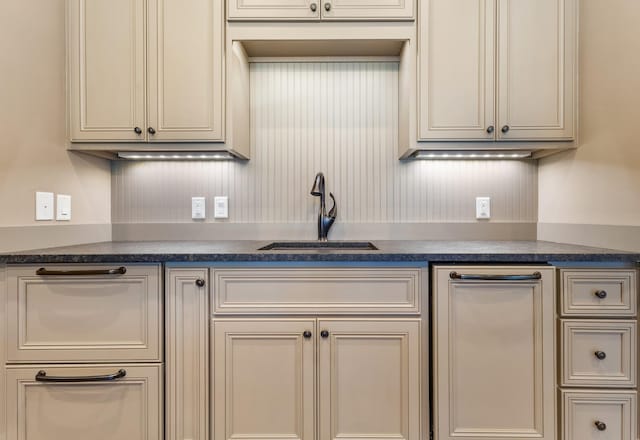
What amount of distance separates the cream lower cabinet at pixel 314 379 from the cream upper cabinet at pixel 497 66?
0.92 metres

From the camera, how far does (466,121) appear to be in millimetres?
1535

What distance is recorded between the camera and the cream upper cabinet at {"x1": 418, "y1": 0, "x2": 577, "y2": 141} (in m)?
1.52

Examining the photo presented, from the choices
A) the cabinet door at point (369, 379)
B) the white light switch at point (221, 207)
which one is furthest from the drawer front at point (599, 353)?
the white light switch at point (221, 207)

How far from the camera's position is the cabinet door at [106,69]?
1.53m

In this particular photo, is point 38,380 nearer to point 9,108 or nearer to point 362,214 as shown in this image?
point 9,108

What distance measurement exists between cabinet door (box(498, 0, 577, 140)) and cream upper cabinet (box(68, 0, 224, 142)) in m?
1.22

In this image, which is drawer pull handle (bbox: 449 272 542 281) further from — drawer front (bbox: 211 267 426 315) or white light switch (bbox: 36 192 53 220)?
white light switch (bbox: 36 192 53 220)

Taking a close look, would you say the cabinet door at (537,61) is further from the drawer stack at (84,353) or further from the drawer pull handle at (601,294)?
the drawer stack at (84,353)

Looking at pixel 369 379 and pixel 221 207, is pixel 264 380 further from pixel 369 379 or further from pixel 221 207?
pixel 221 207

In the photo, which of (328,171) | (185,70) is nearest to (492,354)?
(328,171)

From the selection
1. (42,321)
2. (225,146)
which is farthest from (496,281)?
(42,321)

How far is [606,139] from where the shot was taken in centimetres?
143

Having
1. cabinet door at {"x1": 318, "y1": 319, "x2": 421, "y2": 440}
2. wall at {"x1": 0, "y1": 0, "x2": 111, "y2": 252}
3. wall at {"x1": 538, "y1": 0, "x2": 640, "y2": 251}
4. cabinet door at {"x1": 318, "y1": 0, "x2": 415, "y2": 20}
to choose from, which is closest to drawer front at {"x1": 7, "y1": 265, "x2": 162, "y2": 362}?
wall at {"x1": 0, "y1": 0, "x2": 111, "y2": 252}

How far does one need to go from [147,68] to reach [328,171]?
943 millimetres
